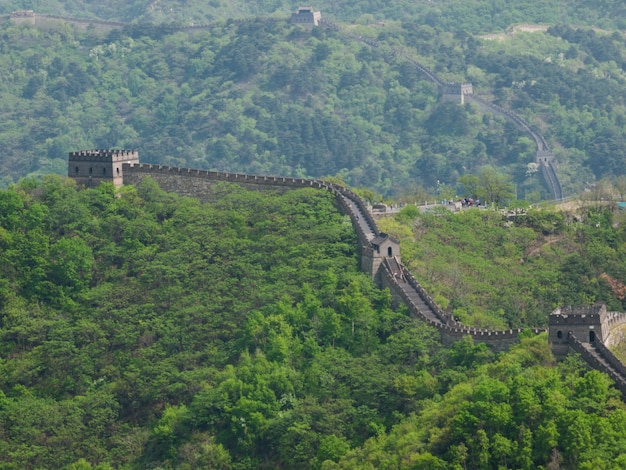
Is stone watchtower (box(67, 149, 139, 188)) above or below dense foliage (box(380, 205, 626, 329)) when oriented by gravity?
above

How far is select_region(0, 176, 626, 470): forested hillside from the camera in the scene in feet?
318

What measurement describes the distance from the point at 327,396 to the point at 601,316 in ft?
55.7

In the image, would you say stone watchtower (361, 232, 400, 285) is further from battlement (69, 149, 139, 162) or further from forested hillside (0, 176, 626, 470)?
battlement (69, 149, 139, 162)

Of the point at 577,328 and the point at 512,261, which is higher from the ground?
the point at 577,328

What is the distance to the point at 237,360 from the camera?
11656cm

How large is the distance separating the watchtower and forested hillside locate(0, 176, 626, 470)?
2.80ft

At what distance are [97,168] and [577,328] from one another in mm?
44755

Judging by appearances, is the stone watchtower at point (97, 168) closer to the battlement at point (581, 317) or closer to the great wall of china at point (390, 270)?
the great wall of china at point (390, 270)

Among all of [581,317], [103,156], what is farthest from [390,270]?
[103,156]

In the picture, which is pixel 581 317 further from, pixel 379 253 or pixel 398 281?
pixel 379 253

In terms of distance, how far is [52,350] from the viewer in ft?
393

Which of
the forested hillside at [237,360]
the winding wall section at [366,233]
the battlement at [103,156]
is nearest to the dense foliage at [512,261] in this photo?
the winding wall section at [366,233]

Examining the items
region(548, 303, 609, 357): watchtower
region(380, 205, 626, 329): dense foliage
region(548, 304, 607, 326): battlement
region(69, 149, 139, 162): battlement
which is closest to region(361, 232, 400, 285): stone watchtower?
region(380, 205, 626, 329): dense foliage

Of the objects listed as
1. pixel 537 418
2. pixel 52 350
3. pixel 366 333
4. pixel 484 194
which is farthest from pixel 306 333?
pixel 484 194
